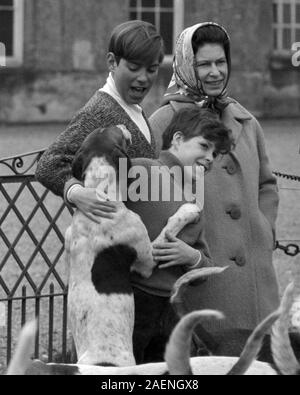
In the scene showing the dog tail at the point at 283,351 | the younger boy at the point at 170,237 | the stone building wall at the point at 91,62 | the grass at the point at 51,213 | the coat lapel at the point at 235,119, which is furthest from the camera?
the stone building wall at the point at 91,62

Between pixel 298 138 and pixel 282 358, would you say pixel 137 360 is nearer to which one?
pixel 282 358

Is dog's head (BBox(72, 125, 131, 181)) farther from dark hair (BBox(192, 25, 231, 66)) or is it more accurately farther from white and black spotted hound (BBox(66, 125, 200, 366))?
dark hair (BBox(192, 25, 231, 66))

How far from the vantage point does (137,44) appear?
13.1ft

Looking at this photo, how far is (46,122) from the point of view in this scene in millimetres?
21531

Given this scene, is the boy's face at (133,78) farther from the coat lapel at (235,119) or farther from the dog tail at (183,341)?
the dog tail at (183,341)

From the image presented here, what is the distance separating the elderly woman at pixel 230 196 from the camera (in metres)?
4.26

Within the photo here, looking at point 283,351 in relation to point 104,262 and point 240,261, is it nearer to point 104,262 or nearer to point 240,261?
point 104,262

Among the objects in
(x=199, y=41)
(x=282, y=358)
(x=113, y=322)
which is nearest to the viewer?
(x=282, y=358)

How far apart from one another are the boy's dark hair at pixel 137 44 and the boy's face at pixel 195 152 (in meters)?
0.28

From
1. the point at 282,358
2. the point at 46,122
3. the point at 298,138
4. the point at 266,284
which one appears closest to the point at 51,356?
the point at 266,284

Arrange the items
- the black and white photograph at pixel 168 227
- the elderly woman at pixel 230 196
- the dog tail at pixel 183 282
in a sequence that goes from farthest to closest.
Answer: the elderly woman at pixel 230 196 → the dog tail at pixel 183 282 → the black and white photograph at pixel 168 227

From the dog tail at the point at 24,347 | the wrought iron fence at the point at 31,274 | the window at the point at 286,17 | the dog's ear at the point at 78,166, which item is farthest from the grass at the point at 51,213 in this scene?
the dog tail at the point at 24,347

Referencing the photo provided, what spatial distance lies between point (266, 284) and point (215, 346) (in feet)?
1.45

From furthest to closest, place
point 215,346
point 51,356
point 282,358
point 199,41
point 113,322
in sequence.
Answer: point 51,356 < point 199,41 < point 215,346 < point 113,322 < point 282,358
